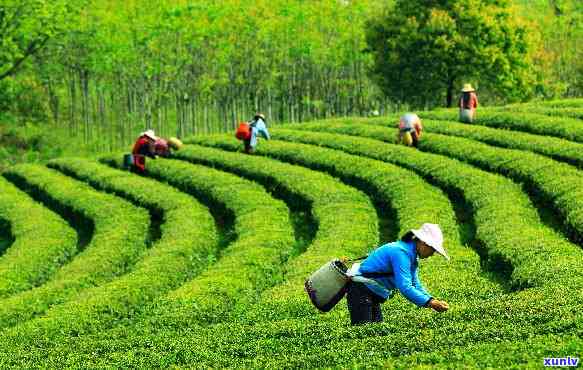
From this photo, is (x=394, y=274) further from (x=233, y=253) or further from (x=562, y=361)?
(x=233, y=253)

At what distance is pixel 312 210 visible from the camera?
26.0 metres

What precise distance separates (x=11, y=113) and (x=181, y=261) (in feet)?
168

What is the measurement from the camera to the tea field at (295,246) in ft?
37.3

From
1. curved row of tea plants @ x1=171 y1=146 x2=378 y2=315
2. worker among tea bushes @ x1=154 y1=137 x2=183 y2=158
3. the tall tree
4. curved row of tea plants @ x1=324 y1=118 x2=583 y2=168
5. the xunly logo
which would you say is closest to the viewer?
the xunly logo

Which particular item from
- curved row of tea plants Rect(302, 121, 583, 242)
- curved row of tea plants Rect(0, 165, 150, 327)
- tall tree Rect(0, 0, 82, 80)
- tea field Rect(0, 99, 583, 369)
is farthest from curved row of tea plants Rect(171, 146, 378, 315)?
tall tree Rect(0, 0, 82, 80)

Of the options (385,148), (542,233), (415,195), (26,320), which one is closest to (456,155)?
(385,148)

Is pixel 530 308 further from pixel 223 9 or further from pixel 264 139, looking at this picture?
pixel 223 9

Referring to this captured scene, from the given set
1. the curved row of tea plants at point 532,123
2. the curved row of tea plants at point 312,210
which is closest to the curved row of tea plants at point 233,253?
the curved row of tea plants at point 312,210

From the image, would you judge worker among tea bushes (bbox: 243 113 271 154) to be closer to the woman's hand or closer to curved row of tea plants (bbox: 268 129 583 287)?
curved row of tea plants (bbox: 268 129 583 287)

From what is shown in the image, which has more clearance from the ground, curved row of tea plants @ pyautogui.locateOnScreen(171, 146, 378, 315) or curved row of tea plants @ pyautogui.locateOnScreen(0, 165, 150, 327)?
curved row of tea plants @ pyautogui.locateOnScreen(171, 146, 378, 315)

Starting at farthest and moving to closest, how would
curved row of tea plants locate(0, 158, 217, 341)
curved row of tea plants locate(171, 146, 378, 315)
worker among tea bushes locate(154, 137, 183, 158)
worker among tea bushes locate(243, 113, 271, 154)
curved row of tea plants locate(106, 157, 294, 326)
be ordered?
worker among tea bushes locate(154, 137, 183, 158) < worker among tea bushes locate(243, 113, 271, 154) < curved row of tea plants locate(171, 146, 378, 315) < curved row of tea plants locate(0, 158, 217, 341) < curved row of tea plants locate(106, 157, 294, 326)

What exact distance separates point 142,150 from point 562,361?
28697 millimetres

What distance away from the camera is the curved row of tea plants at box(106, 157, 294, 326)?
55.8ft

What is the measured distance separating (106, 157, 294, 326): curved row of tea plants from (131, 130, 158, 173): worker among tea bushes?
4.98ft
